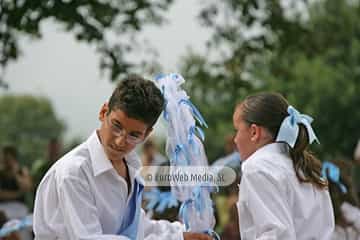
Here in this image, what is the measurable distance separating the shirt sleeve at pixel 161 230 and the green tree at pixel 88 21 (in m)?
3.42

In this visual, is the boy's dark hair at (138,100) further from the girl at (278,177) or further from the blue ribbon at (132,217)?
the girl at (278,177)

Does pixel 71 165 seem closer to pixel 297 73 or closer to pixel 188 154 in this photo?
pixel 188 154

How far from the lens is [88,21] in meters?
7.12

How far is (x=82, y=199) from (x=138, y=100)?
1.56 ft

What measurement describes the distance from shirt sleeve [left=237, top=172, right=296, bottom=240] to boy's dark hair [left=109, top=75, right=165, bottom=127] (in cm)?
55

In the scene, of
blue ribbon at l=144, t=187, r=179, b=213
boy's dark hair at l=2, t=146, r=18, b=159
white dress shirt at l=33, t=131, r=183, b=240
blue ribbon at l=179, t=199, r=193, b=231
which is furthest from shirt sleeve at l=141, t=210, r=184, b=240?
boy's dark hair at l=2, t=146, r=18, b=159

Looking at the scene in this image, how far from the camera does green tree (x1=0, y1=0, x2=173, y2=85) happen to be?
6.64 meters

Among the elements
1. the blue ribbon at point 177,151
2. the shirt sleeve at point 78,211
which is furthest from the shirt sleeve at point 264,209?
the shirt sleeve at point 78,211

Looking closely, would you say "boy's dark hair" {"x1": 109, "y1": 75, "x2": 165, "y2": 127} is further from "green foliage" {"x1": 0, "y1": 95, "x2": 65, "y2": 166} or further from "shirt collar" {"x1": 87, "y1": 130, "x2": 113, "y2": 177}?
"green foliage" {"x1": 0, "y1": 95, "x2": 65, "y2": 166}

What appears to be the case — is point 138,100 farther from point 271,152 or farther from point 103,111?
point 271,152

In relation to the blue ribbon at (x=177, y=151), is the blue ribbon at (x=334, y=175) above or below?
below

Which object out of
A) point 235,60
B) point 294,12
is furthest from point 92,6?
point 294,12

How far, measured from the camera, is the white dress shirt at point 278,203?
331 cm

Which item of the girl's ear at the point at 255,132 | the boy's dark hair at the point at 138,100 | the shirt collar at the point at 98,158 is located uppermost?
the boy's dark hair at the point at 138,100
